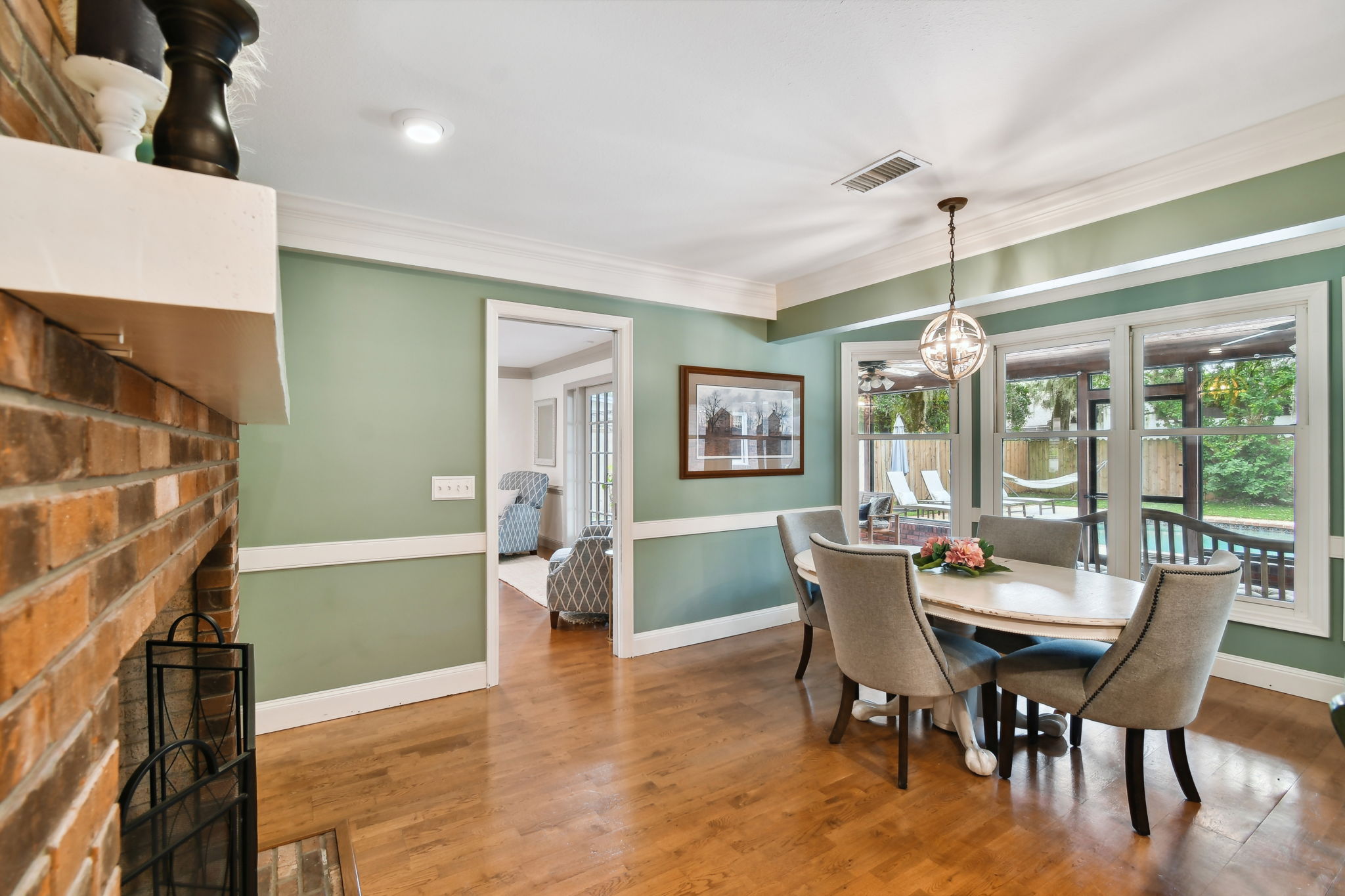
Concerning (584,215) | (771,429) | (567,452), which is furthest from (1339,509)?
(567,452)

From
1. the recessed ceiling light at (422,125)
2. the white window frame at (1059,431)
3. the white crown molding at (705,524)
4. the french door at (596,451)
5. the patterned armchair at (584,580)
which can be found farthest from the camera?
the french door at (596,451)

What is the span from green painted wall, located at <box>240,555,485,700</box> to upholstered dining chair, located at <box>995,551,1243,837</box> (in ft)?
8.98

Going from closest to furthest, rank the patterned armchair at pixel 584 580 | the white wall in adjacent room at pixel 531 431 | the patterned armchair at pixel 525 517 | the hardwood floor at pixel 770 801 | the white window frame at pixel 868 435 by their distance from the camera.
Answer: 1. the hardwood floor at pixel 770 801
2. the patterned armchair at pixel 584 580
3. the white window frame at pixel 868 435
4. the patterned armchair at pixel 525 517
5. the white wall in adjacent room at pixel 531 431

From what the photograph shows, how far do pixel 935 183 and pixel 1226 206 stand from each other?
42.1 inches

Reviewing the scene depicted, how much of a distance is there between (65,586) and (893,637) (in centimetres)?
239

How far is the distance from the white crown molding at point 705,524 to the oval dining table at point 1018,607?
1137 millimetres

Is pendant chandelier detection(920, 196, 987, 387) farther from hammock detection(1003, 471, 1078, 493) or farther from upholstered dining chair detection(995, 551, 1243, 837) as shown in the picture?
hammock detection(1003, 471, 1078, 493)

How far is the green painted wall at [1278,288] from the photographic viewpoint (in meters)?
3.09

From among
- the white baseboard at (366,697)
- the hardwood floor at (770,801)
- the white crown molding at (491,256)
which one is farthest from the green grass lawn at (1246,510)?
the white baseboard at (366,697)

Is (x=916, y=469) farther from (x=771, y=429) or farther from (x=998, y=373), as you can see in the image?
(x=771, y=429)

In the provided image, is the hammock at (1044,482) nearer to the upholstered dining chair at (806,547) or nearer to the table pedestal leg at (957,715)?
the upholstered dining chair at (806,547)

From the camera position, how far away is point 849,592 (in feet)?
8.04

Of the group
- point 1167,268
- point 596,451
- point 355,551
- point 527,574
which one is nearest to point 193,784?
point 355,551

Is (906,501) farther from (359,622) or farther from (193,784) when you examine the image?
(193,784)
